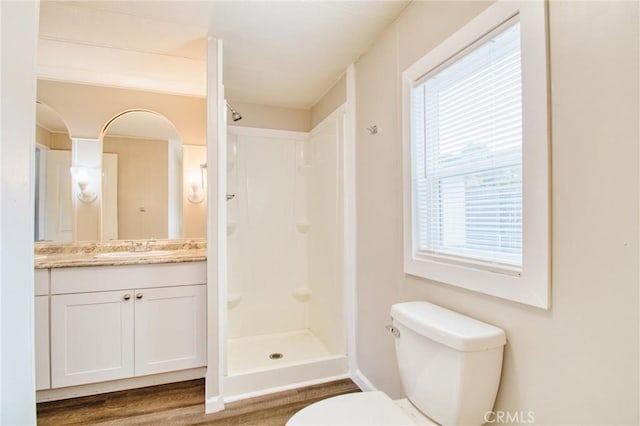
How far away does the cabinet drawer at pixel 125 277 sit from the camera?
6.27 feet

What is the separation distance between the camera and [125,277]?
200 cm

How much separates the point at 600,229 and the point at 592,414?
491 mm

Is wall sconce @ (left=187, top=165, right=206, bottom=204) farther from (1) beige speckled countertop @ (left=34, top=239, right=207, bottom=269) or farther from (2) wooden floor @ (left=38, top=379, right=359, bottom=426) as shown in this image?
(2) wooden floor @ (left=38, top=379, right=359, bottom=426)

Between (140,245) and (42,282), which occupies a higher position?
(140,245)

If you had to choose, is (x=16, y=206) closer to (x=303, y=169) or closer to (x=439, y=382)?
(x=439, y=382)

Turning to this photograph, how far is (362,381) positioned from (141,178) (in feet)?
7.28

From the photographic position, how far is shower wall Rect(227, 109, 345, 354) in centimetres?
281

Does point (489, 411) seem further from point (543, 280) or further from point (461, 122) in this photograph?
point (461, 122)

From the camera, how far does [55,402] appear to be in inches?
75.8

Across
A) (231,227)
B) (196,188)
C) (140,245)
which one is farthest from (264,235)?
(140,245)

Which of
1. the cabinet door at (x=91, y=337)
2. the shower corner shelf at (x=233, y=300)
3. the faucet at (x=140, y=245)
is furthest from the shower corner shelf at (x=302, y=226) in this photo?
the cabinet door at (x=91, y=337)

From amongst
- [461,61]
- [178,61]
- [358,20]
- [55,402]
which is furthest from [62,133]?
[461,61]

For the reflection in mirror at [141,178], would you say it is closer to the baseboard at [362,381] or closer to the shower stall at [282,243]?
the shower stall at [282,243]

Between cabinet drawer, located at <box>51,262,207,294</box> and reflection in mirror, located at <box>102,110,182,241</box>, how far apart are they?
51 cm
